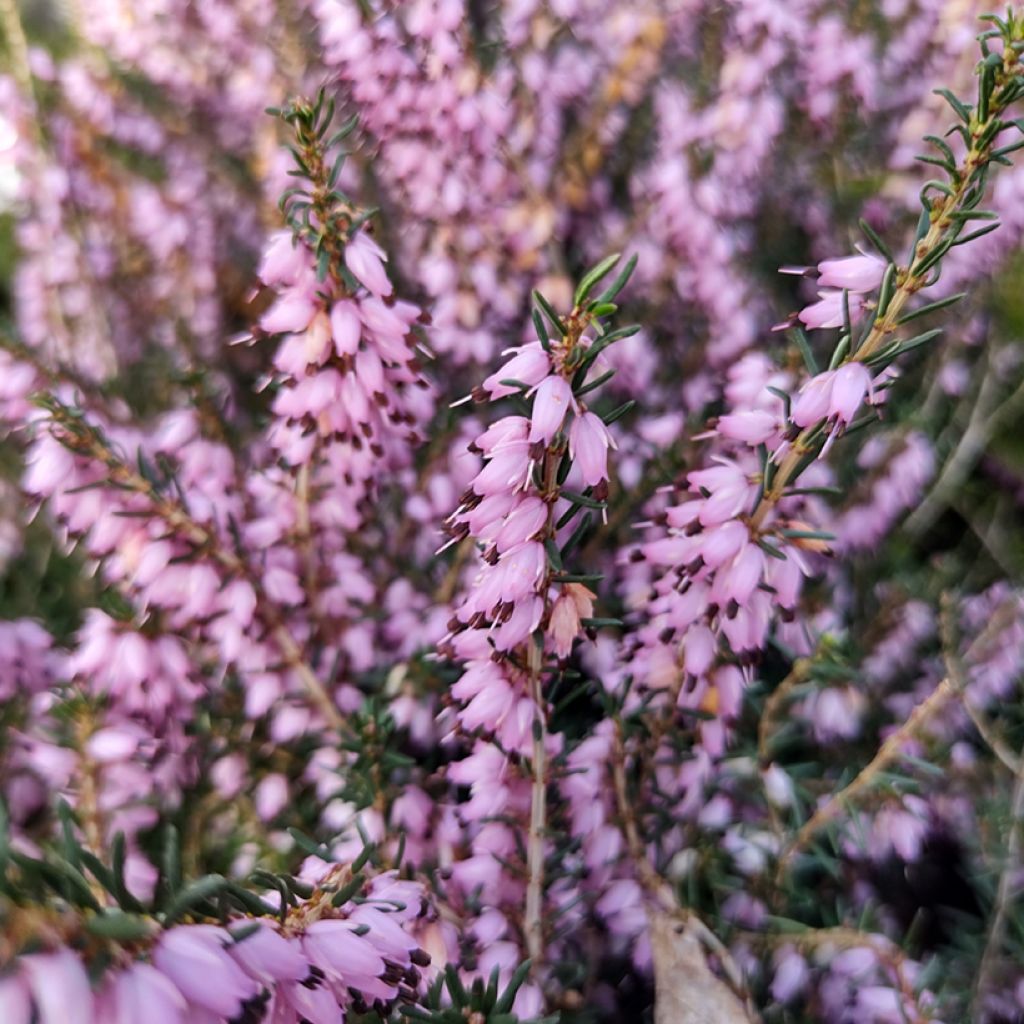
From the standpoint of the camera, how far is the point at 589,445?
75 cm

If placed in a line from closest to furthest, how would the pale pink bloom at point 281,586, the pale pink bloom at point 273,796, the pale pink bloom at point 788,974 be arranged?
the pale pink bloom at point 788,974 → the pale pink bloom at point 281,586 → the pale pink bloom at point 273,796

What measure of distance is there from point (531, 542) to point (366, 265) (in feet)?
1.40

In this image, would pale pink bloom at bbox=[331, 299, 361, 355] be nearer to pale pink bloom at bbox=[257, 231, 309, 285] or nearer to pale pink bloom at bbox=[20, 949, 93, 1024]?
pale pink bloom at bbox=[257, 231, 309, 285]

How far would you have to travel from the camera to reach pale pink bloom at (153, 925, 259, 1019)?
55cm

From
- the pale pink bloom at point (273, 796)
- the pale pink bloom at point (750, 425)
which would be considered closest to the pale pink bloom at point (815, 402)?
the pale pink bloom at point (750, 425)

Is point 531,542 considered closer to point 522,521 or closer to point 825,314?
point 522,521

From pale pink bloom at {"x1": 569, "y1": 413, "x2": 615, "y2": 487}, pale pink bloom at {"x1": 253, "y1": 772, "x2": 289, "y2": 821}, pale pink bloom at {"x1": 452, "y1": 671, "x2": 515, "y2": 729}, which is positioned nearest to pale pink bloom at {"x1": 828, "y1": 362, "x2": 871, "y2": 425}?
pale pink bloom at {"x1": 569, "y1": 413, "x2": 615, "y2": 487}

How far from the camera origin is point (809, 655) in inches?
53.0

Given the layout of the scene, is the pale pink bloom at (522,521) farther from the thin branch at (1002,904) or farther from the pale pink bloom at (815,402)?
the thin branch at (1002,904)

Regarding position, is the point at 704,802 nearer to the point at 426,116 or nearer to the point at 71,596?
the point at 426,116

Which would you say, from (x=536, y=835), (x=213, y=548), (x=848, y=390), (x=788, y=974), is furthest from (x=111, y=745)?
(x=848, y=390)

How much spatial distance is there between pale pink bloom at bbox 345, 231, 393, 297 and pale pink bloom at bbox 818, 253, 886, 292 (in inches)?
19.5

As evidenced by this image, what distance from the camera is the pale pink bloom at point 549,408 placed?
28.2 inches

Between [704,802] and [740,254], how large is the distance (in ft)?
5.12
